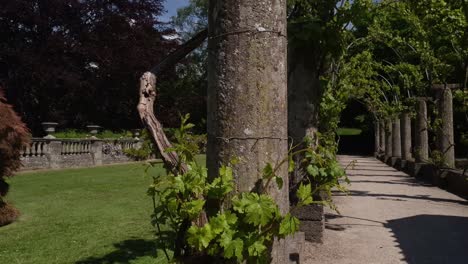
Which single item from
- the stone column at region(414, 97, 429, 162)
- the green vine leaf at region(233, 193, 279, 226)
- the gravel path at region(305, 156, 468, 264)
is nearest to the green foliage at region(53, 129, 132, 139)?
the gravel path at region(305, 156, 468, 264)

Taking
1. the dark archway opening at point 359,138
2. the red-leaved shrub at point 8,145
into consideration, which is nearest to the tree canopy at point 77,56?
the red-leaved shrub at point 8,145

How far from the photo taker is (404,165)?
20.5 metres

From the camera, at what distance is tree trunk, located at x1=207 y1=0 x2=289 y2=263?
196 centimetres

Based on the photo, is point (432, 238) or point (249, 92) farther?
point (432, 238)

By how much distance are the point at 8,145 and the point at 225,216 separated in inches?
253

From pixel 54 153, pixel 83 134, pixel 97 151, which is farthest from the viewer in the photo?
pixel 83 134

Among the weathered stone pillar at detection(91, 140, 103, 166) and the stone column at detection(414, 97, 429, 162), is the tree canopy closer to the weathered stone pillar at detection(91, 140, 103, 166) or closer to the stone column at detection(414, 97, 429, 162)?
the weathered stone pillar at detection(91, 140, 103, 166)

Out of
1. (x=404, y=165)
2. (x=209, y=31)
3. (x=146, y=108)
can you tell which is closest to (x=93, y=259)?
(x=146, y=108)

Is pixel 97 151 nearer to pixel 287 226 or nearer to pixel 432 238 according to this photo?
pixel 432 238

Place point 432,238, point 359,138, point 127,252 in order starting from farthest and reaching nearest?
point 359,138 → point 432,238 → point 127,252

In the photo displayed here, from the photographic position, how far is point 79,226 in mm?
7289

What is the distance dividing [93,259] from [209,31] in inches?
159

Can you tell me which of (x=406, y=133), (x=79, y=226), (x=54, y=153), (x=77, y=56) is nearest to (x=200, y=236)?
(x=79, y=226)

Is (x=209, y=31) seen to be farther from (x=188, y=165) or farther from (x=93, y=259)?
(x=93, y=259)
